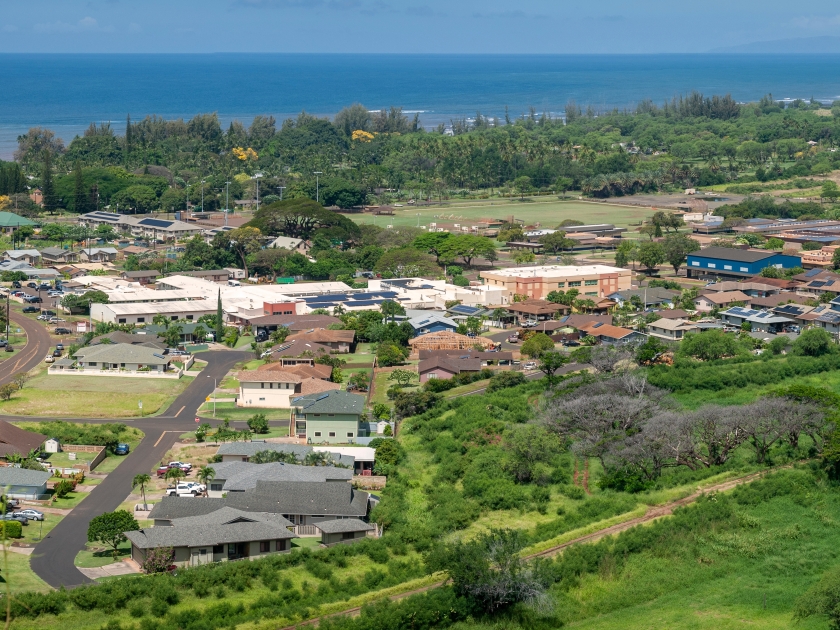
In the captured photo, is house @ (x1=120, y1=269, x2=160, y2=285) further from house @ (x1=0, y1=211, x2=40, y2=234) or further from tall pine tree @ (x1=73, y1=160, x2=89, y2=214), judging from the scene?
tall pine tree @ (x1=73, y1=160, x2=89, y2=214)

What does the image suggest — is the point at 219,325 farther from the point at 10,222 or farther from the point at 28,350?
the point at 10,222

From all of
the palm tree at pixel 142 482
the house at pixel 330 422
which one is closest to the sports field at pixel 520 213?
the house at pixel 330 422

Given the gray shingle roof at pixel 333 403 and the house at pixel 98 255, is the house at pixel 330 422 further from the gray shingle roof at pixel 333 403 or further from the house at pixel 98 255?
the house at pixel 98 255

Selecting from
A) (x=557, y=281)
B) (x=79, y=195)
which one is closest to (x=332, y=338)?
(x=557, y=281)

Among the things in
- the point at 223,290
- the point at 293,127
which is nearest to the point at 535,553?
the point at 223,290

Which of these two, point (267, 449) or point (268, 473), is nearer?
point (268, 473)

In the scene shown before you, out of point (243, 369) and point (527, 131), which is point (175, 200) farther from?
point (527, 131)

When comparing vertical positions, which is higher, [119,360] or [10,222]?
[10,222]
